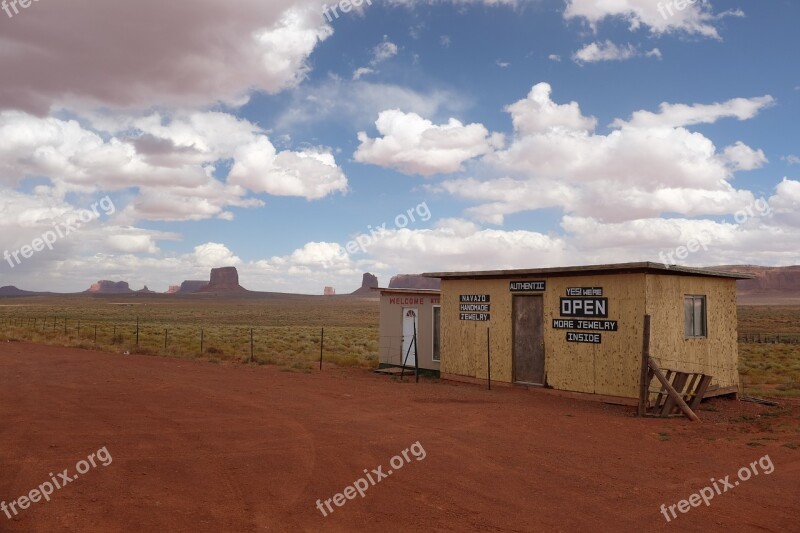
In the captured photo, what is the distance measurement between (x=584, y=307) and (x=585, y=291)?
40 centimetres

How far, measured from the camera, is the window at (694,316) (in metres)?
15.5

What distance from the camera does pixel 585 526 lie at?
21.6 feet

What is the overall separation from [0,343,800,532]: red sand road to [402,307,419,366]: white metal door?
6039 mm

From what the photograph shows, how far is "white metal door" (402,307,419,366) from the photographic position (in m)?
21.5

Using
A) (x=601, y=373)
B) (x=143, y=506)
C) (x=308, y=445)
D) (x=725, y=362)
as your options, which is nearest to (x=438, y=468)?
(x=308, y=445)

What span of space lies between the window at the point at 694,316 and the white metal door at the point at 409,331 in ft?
29.1

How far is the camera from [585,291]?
50.7 feet

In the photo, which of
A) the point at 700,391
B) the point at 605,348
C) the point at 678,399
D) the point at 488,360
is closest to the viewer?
the point at 678,399

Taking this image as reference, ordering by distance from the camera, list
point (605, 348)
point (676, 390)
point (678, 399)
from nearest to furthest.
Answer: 1. point (678, 399)
2. point (676, 390)
3. point (605, 348)

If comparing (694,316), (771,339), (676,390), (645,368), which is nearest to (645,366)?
(645,368)

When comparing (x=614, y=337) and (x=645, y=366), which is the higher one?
(x=614, y=337)

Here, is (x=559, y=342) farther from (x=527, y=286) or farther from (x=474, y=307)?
(x=474, y=307)

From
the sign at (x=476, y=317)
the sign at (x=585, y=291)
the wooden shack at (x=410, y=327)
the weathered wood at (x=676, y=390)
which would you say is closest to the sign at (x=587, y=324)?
the sign at (x=585, y=291)

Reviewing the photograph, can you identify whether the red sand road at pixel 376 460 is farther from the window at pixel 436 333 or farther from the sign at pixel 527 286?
the window at pixel 436 333
